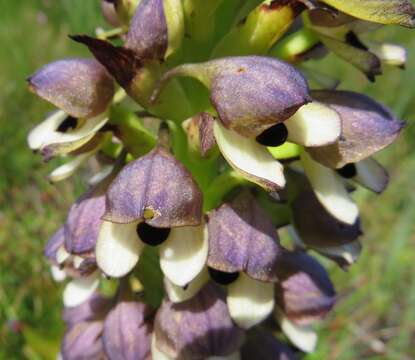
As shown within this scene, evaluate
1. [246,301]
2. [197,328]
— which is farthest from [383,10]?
[197,328]

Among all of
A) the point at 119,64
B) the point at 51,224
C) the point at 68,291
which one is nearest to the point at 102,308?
the point at 68,291

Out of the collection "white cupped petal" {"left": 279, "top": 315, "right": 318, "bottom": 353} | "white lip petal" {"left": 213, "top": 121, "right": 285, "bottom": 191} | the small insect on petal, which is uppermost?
"white lip petal" {"left": 213, "top": 121, "right": 285, "bottom": 191}

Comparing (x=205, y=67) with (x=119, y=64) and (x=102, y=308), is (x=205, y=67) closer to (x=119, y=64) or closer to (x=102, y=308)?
(x=119, y=64)

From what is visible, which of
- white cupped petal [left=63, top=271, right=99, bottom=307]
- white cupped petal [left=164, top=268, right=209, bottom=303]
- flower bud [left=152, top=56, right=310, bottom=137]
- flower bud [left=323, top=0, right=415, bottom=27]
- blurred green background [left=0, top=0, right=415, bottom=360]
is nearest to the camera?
flower bud [left=152, top=56, right=310, bottom=137]

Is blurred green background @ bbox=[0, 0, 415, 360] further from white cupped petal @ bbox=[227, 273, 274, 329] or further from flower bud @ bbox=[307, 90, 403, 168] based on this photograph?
flower bud @ bbox=[307, 90, 403, 168]

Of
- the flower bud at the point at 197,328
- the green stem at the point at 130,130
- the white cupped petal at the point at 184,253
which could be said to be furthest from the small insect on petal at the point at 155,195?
the flower bud at the point at 197,328

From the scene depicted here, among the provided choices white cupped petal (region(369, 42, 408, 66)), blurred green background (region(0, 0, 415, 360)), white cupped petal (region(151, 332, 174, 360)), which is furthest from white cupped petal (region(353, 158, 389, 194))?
blurred green background (region(0, 0, 415, 360))
